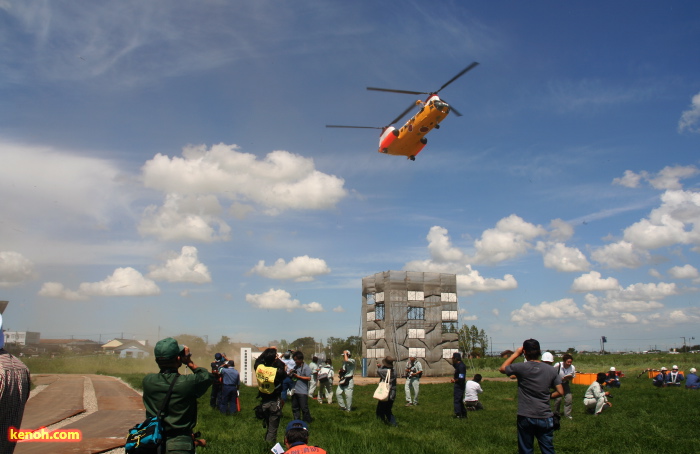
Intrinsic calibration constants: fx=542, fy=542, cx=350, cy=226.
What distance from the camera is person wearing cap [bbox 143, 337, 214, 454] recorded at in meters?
5.03

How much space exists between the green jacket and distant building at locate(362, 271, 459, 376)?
44.8 metres

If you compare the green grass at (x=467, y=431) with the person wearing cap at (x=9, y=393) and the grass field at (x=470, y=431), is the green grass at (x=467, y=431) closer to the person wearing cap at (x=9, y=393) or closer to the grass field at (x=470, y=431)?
the grass field at (x=470, y=431)

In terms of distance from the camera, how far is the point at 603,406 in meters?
16.1

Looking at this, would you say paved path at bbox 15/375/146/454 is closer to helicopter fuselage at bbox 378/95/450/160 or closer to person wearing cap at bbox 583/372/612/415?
person wearing cap at bbox 583/372/612/415

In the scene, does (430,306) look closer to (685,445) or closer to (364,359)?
(364,359)

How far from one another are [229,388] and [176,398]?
10.1 meters

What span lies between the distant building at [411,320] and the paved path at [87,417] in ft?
94.5

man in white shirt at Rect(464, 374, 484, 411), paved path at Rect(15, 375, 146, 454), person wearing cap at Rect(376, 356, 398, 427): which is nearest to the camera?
paved path at Rect(15, 375, 146, 454)

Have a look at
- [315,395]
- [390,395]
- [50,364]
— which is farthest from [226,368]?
[50,364]

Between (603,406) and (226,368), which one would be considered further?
(603,406)

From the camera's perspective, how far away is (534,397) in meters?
7.03

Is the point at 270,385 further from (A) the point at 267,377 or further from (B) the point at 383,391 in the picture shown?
(B) the point at 383,391

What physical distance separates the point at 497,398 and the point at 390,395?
10.6m

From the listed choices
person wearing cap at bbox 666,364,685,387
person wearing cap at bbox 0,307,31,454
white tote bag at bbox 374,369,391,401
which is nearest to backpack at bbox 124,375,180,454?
person wearing cap at bbox 0,307,31,454
